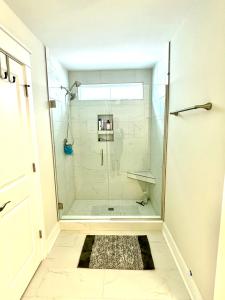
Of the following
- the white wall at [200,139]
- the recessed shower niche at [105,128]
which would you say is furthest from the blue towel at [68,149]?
the white wall at [200,139]

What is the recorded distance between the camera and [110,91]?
10.3 feet

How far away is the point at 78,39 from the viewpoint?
199 centimetres

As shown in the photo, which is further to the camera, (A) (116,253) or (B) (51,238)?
(B) (51,238)

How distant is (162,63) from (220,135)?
1.75 metres

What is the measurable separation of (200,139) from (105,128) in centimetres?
199

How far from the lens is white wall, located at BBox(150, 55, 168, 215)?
2443 mm

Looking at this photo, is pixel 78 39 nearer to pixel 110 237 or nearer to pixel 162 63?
pixel 162 63

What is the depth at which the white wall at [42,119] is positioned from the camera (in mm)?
1791

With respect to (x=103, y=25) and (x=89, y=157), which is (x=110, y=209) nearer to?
(x=89, y=157)

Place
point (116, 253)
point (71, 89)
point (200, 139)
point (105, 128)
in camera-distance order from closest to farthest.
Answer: point (200, 139) < point (116, 253) < point (71, 89) < point (105, 128)

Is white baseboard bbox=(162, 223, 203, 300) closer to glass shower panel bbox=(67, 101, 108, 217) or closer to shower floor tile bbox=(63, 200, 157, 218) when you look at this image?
shower floor tile bbox=(63, 200, 157, 218)

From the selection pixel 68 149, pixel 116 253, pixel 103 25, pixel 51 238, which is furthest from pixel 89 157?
pixel 103 25

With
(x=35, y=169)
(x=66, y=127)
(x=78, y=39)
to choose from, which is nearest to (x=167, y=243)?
(x=35, y=169)

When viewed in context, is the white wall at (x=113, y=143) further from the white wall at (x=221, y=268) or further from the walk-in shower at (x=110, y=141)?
the white wall at (x=221, y=268)
